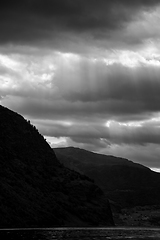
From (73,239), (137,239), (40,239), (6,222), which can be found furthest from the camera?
(6,222)

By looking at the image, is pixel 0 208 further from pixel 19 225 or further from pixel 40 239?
pixel 40 239

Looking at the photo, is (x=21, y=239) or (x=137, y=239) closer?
(x=21, y=239)

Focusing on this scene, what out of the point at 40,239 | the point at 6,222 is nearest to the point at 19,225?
the point at 6,222

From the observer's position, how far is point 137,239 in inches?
5974

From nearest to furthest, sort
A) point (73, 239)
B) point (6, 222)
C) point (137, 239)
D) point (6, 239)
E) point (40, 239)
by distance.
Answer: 1. point (6, 239)
2. point (40, 239)
3. point (73, 239)
4. point (137, 239)
5. point (6, 222)

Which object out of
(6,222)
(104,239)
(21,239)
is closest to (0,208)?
(6,222)

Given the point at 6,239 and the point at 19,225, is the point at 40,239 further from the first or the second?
the point at 19,225

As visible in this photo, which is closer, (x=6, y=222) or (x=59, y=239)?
(x=59, y=239)

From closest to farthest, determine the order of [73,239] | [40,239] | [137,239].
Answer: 1. [40,239]
2. [73,239]
3. [137,239]

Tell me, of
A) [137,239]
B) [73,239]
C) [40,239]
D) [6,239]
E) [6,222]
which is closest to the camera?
[6,239]

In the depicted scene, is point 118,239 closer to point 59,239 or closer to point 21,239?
point 59,239

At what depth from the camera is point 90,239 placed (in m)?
143

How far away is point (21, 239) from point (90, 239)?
24.6 metres

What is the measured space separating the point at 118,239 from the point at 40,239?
26745mm
